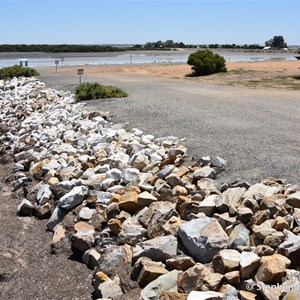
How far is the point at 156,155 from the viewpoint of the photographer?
8938 mm

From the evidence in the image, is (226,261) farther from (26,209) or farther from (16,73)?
(16,73)

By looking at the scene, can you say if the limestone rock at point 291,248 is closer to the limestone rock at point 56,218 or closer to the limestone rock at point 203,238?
the limestone rock at point 203,238

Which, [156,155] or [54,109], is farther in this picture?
[54,109]

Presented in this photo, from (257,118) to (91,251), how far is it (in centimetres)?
695

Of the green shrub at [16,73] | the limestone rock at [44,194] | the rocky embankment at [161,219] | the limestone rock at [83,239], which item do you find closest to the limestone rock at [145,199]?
the rocky embankment at [161,219]

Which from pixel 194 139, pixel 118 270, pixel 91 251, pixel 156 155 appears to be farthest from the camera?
pixel 194 139

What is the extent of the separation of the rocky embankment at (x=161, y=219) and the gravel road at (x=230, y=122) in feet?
1.54

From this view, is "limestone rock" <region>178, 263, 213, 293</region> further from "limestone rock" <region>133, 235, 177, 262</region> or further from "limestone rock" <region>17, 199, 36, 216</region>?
"limestone rock" <region>17, 199, 36, 216</region>

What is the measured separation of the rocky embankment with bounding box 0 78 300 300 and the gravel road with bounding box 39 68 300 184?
1.54 feet

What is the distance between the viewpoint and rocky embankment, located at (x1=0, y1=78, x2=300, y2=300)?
201 inches

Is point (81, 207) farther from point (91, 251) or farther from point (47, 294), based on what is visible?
point (47, 294)

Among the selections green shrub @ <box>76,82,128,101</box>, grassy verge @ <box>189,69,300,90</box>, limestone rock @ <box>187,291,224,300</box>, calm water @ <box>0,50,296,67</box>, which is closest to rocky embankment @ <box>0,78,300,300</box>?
limestone rock @ <box>187,291,224,300</box>

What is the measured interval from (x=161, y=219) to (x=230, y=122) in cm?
567

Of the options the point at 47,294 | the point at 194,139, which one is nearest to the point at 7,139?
the point at 194,139
